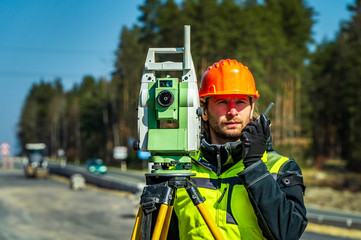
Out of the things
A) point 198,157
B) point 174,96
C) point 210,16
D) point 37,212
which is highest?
point 210,16

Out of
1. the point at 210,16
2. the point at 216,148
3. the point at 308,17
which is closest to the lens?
the point at 216,148

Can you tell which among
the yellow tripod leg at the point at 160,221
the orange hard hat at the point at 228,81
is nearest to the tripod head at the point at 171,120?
the yellow tripod leg at the point at 160,221

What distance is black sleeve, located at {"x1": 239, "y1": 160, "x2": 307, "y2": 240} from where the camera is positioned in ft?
7.39

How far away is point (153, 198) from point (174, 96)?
1.60 ft

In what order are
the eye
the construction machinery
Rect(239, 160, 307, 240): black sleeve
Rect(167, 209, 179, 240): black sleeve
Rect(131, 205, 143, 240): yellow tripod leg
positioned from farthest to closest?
the construction machinery
the eye
Rect(167, 209, 179, 240): black sleeve
Rect(131, 205, 143, 240): yellow tripod leg
Rect(239, 160, 307, 240): black sleeve

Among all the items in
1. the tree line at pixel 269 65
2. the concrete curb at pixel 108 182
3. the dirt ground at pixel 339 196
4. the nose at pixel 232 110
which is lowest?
the dirt ground at pixel 339 196

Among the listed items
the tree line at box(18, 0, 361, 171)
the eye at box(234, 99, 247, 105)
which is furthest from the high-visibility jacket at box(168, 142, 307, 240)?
the tree line at box(18, 0, 361, 171)

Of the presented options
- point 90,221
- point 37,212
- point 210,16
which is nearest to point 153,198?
point 90,221

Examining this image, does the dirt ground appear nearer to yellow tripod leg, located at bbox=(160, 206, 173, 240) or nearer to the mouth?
the mouth

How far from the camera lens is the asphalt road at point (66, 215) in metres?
13.6

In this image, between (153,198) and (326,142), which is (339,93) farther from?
(153,198)

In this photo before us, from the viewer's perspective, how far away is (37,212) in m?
18.8

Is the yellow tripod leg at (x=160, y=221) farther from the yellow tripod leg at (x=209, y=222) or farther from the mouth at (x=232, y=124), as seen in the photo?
the mouth at (x=232, y=124)

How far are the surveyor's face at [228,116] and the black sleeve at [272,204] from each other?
0.38m
